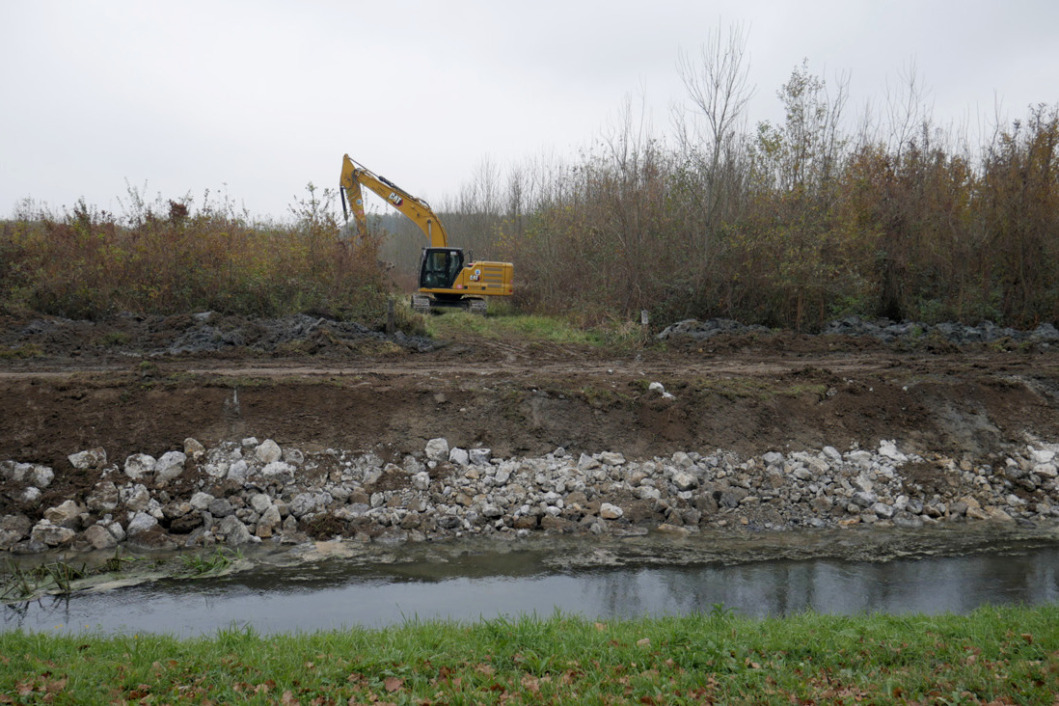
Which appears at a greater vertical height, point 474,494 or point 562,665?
point 562,665

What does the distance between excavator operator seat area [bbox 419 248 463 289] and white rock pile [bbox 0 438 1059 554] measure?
13.6m

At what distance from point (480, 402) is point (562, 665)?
6.60 metres

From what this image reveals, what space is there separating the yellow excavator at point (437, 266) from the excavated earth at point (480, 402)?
8.58 metres

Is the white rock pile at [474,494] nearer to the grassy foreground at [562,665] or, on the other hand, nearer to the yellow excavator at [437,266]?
the grassy foreground at [562,665]

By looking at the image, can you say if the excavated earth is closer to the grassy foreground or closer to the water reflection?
the water reflection

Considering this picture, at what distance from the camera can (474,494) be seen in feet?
32.1

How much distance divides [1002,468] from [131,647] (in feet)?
37.1

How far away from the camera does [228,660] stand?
191 inches

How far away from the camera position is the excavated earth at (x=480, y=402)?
10.1 m

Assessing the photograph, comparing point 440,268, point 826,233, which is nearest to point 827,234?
point 826,233

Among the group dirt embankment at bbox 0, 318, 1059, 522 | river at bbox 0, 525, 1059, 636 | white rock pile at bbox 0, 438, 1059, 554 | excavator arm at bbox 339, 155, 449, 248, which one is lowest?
river at bbox 0, 525, 1059, 636

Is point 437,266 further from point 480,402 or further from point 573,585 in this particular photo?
point 573,585

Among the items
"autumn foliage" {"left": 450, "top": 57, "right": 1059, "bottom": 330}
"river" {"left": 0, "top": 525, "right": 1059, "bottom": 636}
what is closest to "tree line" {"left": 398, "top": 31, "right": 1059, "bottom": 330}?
"autumn foliage" {"left": 450, "top": 57, "right": 1059, "bottom": 330}

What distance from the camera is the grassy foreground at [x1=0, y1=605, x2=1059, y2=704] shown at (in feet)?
14.4
